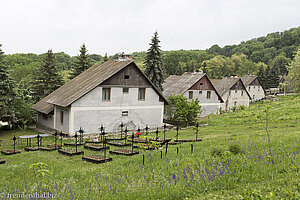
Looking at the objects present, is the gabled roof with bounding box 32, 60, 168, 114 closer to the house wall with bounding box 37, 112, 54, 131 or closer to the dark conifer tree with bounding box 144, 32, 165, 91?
the house wall with bounding box 37, 112, 54, 131

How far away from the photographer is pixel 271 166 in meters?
7.45

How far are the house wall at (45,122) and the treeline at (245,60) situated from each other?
1956 inches

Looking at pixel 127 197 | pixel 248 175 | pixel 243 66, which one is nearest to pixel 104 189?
pixel 127 197

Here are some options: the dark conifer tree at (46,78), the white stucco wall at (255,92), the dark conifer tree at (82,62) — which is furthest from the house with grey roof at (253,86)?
the dark conifer tree at (46,78)

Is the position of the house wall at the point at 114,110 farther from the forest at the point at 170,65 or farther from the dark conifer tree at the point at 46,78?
the dark conifer tree at the point at 46,78

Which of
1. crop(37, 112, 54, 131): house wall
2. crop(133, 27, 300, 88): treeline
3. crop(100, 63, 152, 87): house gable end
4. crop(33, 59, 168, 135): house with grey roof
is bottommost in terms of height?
crop(37, 112, 54, 131): house wall

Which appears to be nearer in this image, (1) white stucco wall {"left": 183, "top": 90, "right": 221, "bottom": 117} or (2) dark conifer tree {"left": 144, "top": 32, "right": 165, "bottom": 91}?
(2) dark conifer tree {"left": 144, "top": 32, "right": 165, "bottom": 91}

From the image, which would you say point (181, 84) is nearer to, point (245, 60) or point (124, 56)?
point (124, 56)

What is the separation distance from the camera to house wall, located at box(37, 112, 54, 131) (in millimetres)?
27452

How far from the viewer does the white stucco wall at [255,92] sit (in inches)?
2637

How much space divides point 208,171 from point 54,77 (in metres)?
34.5

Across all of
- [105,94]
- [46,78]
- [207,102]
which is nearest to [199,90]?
[207,102]

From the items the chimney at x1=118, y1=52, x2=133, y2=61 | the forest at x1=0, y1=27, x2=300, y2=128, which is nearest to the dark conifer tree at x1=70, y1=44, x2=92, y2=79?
the forest at x1=0, y1=27, x2=300, y2=128

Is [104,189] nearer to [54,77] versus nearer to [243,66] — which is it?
[54,77]
